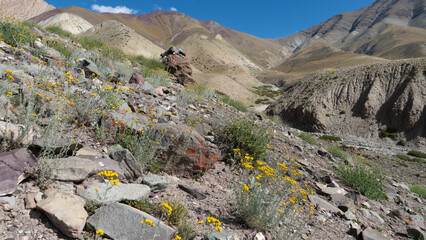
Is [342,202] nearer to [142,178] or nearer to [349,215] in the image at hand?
[349,215]

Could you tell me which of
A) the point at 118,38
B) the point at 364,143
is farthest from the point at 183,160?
the point at 118,38

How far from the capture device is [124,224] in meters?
2.33

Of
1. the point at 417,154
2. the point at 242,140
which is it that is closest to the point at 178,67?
the point at 242,140

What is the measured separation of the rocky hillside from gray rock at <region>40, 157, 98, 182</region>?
0.04 ft

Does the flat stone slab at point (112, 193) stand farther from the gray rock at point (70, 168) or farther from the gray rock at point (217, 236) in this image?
the gray rock at point (217, 236)

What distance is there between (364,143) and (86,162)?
2088 centimetres

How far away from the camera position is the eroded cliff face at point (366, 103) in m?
19.1

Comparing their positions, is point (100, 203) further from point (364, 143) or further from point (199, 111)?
point (364, 143)

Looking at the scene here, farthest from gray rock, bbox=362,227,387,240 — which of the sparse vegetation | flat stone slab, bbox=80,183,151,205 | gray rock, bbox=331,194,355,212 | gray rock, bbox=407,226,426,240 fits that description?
the sparse vegetation

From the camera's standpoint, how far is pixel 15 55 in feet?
18.5

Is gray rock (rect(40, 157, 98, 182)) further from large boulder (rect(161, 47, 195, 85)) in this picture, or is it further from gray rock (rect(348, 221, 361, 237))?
large boulder (rect(161, 47, 195, 85))

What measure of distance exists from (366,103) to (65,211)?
24.6 metres

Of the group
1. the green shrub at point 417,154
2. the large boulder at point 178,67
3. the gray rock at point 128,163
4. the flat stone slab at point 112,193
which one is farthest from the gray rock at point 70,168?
the green shrub at point 417,154

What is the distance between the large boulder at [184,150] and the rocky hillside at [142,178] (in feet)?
0.06
